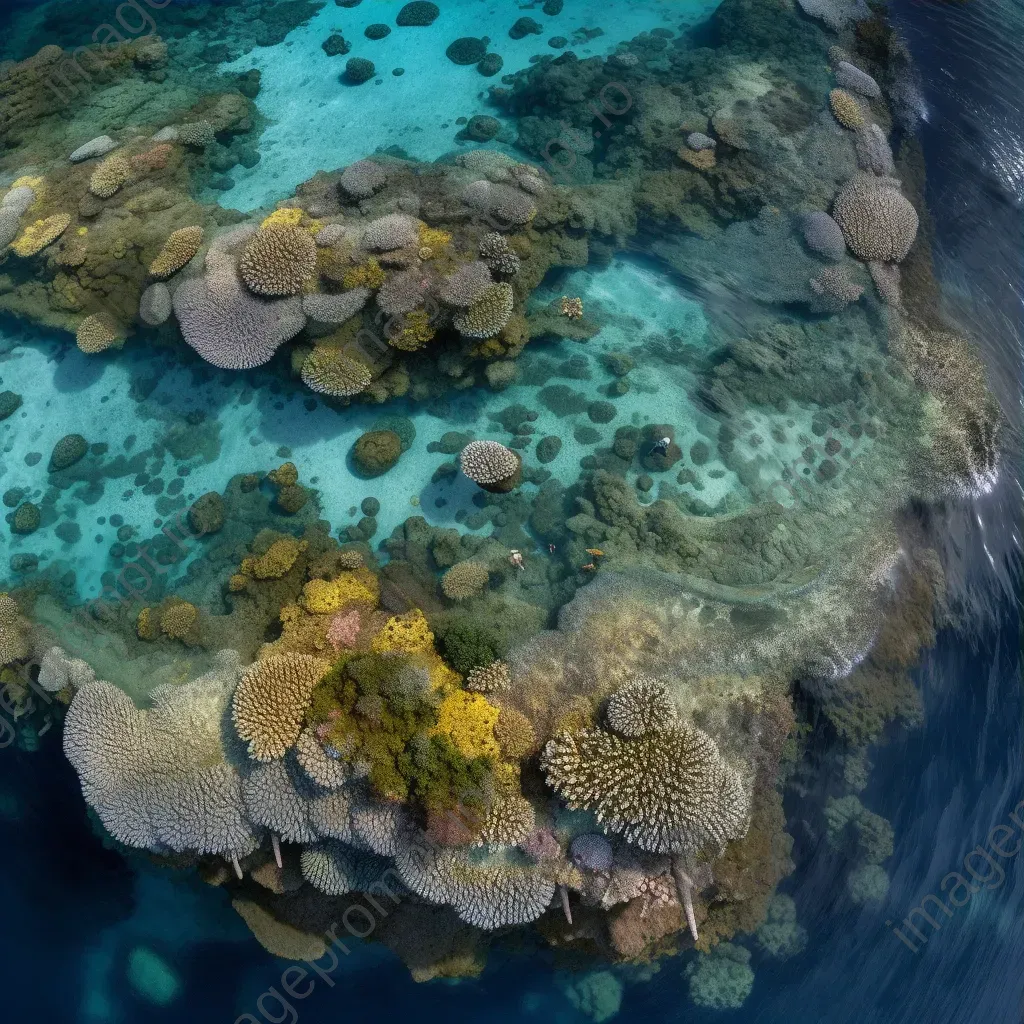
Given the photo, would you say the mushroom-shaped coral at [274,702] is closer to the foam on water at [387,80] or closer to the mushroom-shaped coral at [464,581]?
the mushroom-shaped coral at [464,581]

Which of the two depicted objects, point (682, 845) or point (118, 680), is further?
point (118, 680)

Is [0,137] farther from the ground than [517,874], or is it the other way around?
[0,137]

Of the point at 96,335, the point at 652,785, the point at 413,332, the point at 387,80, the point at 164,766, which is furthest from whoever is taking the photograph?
the point at 387,80

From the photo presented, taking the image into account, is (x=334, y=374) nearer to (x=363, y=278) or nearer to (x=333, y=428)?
(x=333, y=428)

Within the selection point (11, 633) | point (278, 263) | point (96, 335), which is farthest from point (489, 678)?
point (96, 335)

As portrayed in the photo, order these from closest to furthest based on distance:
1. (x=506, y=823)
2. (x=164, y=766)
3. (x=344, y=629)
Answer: (x=506, y=823), (x=164, y=766), (x=344, y=629)

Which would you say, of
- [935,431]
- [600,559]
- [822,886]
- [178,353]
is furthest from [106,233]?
[822,886]

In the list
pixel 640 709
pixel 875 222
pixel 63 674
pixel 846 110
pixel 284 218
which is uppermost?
pixel 846 110

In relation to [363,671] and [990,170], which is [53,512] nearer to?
[363,671]

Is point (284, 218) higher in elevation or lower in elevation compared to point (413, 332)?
higher
